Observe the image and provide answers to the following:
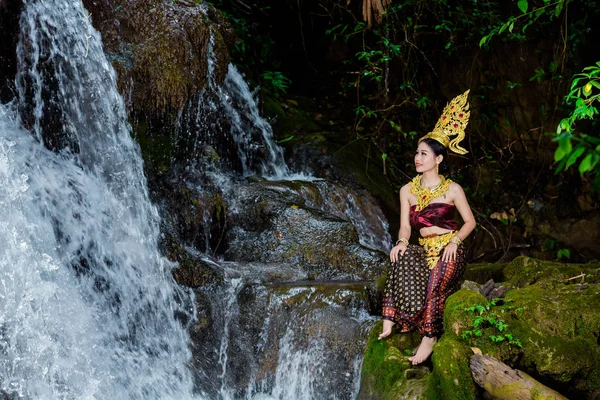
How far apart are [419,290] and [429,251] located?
0.92ft

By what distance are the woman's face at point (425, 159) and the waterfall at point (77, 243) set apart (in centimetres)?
224

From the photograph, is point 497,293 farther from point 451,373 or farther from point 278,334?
point 278,334

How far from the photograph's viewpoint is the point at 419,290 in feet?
13.9

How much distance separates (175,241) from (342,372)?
78.7 inches

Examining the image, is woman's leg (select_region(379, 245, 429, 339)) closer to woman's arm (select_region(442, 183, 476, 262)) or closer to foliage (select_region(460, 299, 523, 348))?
woman's arm (select_region(442, 183, 476, 262))

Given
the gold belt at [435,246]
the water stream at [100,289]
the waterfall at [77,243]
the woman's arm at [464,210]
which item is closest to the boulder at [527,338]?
the gold belt at [435,246]

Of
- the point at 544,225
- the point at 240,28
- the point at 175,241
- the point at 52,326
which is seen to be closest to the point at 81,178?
the point at 175,241

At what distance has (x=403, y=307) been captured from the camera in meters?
4.23

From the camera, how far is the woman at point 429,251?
421 cm

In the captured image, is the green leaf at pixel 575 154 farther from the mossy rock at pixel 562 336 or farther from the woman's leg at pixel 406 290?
the woman's leg at pixel 406 290

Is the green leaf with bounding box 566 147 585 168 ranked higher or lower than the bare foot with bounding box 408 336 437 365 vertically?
higher

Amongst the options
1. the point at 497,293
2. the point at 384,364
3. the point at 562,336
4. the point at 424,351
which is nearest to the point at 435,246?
the point at 497,293

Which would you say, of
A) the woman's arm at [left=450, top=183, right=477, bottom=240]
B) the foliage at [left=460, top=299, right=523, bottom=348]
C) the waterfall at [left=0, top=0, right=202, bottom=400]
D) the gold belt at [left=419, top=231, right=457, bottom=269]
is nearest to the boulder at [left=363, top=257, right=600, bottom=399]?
the foliage at [left=460, top=299, right=523, bottom=348]

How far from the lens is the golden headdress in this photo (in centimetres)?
450
